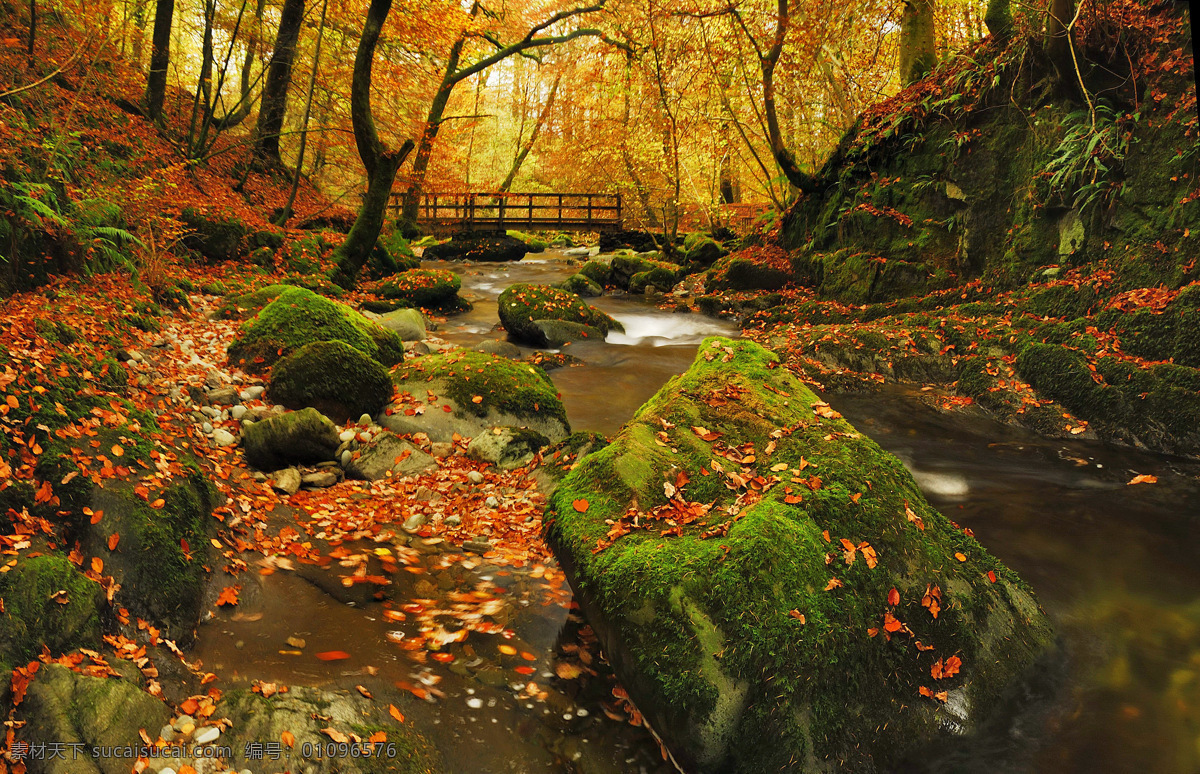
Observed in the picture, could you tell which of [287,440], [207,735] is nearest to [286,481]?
[287,440]

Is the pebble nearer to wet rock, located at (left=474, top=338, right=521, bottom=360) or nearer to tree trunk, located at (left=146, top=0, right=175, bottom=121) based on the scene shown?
wet rock, located at (left=474, top=338, right=521, bottom=360)

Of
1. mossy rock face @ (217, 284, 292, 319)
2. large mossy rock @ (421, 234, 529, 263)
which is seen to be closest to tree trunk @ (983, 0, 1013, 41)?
mossy rock face @ (217, 284, 292, 319)

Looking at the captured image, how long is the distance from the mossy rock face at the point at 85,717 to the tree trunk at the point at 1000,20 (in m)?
14.2

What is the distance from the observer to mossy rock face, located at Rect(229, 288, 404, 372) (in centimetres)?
728

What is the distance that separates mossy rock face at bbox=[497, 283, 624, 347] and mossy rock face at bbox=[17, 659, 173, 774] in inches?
385

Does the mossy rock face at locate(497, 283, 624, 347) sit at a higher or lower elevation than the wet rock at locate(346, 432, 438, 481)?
higher

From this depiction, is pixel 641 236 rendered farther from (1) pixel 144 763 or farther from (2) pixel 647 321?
(1) pixel 144 763

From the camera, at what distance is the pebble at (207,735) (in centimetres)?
254

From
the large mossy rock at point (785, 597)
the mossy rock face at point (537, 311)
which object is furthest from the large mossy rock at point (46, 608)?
the mossy rock face at point (537, 311)

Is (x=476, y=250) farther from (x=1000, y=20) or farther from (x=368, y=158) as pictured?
(x=1000, y=20)

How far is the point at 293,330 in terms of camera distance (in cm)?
746

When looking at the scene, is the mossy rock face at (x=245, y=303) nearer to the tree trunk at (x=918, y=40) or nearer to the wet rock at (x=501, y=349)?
the wet rock at (x=501, y=349)

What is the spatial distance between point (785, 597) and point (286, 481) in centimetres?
404

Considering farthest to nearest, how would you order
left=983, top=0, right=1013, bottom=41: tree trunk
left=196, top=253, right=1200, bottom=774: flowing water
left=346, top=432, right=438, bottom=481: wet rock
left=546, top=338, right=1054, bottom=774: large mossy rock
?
left=983, top=0, right=1013, bottom=41: tree trunk, left=346, top=432, right=438, bottom=481: wet rock, left=196, top=253, right=1200, bottom=774: flowing water, left=546, top=338, right=1054, bottom=774: large mossy rock
